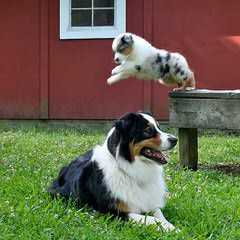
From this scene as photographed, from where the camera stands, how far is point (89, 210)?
485 cm

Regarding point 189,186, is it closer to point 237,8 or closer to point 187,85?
point 187,85

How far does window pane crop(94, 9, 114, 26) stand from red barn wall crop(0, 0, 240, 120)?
38cm

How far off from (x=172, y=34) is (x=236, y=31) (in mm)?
1250

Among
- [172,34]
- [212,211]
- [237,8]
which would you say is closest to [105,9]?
[172,34]

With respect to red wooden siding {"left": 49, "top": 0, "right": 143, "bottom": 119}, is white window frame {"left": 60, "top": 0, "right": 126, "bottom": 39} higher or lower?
higher

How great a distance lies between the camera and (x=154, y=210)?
4.77 meters

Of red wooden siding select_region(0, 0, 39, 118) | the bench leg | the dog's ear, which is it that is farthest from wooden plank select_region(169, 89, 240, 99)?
red wooden siding select_region(0, 0, 39, 118)

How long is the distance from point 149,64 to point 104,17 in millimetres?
4760

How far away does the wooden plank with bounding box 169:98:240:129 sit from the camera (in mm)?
6695

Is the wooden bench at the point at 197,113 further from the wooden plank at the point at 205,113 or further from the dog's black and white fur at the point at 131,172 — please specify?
the dog's black and white fur at the point at 131,172

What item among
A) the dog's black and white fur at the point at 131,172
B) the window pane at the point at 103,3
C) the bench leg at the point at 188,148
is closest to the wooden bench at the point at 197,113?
the bench leg at the point at 188,148

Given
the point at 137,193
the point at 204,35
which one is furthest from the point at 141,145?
the point at 204,35

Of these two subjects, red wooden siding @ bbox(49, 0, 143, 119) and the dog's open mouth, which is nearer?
the dog's open mouth

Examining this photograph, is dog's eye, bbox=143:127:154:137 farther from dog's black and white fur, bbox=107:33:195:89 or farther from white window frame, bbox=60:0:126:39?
white window frame, bbox=60:0:126:39
